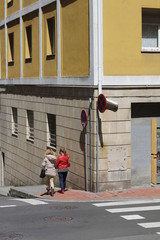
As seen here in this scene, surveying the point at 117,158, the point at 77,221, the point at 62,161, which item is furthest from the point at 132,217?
the point at 62,161

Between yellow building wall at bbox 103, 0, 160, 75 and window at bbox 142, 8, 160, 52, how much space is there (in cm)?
48

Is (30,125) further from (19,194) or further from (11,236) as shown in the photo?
(11,236)

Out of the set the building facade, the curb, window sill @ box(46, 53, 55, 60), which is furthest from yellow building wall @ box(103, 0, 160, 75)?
the curb

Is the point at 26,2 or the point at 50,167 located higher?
the point at 26,2

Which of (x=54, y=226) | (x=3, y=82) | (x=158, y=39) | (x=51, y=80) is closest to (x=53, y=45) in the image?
(x=51, y=80)

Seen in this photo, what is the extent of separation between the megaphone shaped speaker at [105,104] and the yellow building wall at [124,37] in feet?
3.58

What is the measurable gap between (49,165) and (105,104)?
2891mm

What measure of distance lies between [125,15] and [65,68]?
3.72 meters

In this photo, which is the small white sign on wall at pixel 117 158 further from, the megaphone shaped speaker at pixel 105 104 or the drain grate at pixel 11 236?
the drain grate at pixel 11 236

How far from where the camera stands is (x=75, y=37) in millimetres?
19891

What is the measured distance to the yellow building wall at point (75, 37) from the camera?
62.2ft

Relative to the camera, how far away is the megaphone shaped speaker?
1731cm

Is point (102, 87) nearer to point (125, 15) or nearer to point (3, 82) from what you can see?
point (125, 15)

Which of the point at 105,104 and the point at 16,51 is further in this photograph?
the point at 16,51
